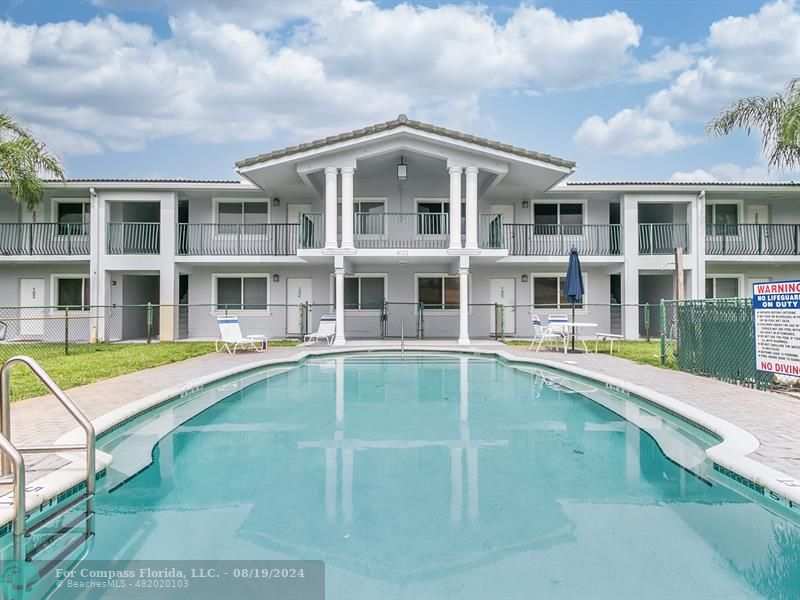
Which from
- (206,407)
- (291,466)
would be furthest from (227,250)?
(291,466)

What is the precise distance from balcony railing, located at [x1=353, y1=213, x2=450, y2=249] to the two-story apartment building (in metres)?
0.05

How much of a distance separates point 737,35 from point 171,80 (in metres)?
25.1

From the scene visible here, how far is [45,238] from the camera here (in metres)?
17.8

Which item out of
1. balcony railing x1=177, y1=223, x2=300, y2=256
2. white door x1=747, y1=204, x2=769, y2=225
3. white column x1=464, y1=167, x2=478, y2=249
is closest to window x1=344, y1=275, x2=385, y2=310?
balcony railing x1=177, y1=223, x2=300, y2=256

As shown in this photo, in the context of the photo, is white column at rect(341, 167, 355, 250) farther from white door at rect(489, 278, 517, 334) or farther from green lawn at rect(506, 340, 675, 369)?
green lawn at rect(506, 340, 675, 369)

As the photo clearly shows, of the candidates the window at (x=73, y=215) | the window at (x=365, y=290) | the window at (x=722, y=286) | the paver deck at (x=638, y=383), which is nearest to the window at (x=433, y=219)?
the window at (x=365, y=290)

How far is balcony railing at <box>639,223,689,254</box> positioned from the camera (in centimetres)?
1786

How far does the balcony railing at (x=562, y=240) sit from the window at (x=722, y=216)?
414cm

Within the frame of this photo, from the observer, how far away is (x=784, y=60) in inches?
616

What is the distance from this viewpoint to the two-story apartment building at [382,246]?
16875 millimetres

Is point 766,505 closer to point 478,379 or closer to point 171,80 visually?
point 478,379

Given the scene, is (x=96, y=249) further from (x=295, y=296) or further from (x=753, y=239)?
(x=753, y=239)

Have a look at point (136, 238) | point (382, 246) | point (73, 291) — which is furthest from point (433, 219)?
point (73, 291)

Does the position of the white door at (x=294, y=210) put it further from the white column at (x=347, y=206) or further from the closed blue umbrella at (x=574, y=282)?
the closed blue umbrella at (x=574, y=282)
